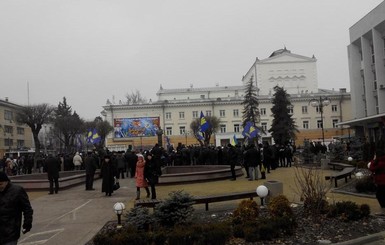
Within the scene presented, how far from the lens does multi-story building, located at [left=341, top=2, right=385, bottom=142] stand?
41719 mm

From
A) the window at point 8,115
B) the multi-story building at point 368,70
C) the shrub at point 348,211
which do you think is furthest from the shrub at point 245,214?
the window at point 8,115

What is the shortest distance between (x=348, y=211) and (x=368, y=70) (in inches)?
1580

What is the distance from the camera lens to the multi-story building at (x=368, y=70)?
137ft

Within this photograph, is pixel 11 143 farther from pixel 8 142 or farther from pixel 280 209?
pixel 280 209

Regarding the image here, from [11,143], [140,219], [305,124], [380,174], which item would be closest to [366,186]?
[380,174]

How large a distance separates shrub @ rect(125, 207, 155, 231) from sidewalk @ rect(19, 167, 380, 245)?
1.14 m

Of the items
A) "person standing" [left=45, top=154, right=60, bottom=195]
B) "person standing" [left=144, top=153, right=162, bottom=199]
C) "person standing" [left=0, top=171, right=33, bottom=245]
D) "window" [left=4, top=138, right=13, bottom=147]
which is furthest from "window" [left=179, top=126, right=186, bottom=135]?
"person standing" [left=0, top=171, right=33, bottom=245]

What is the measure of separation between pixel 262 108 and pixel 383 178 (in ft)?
259

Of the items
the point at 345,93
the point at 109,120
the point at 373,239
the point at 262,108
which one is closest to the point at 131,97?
the point at 109,120

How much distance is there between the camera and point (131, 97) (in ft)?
348

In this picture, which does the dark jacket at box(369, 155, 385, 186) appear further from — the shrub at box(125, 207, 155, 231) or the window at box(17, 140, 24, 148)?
the window at box(17, 140, 24, 148)

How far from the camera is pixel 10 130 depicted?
8544 centimetres

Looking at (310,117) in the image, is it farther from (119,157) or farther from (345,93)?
(119,157)

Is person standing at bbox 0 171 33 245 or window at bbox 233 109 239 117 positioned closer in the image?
person standing at bbox 0 171 33 245
